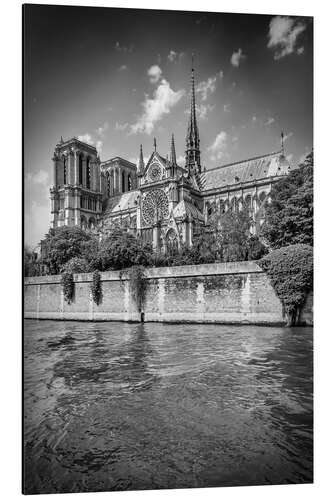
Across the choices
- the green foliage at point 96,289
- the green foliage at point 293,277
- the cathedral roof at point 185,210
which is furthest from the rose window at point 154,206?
the green foliage at point 293,277

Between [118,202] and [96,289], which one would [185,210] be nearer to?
[118,202]

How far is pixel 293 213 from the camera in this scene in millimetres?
16375

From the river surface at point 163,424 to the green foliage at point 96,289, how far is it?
10714mm

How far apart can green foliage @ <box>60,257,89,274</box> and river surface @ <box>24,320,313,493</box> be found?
511 inches

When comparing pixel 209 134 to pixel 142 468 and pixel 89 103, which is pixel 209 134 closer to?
pixel 89 103

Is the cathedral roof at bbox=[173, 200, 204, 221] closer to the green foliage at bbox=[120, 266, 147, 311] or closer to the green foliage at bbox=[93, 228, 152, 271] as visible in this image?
the green foliage at bbox=[93, 228, 152, 271]

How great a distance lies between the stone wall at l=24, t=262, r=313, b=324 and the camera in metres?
14.7

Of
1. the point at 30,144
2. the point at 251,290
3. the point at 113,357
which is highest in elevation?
the point at 30,144

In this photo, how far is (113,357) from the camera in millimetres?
8898

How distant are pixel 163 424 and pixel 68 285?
50.4 feet

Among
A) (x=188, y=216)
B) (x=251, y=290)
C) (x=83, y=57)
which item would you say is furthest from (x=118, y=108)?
(x=188, y=216)

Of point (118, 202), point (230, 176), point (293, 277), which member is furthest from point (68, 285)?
point (230, 176)

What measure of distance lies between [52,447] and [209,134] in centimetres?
427

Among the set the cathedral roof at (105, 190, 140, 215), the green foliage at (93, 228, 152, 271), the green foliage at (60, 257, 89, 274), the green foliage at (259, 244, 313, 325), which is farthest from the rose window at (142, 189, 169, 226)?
the green foliage at (259, 244, 313, 325)
